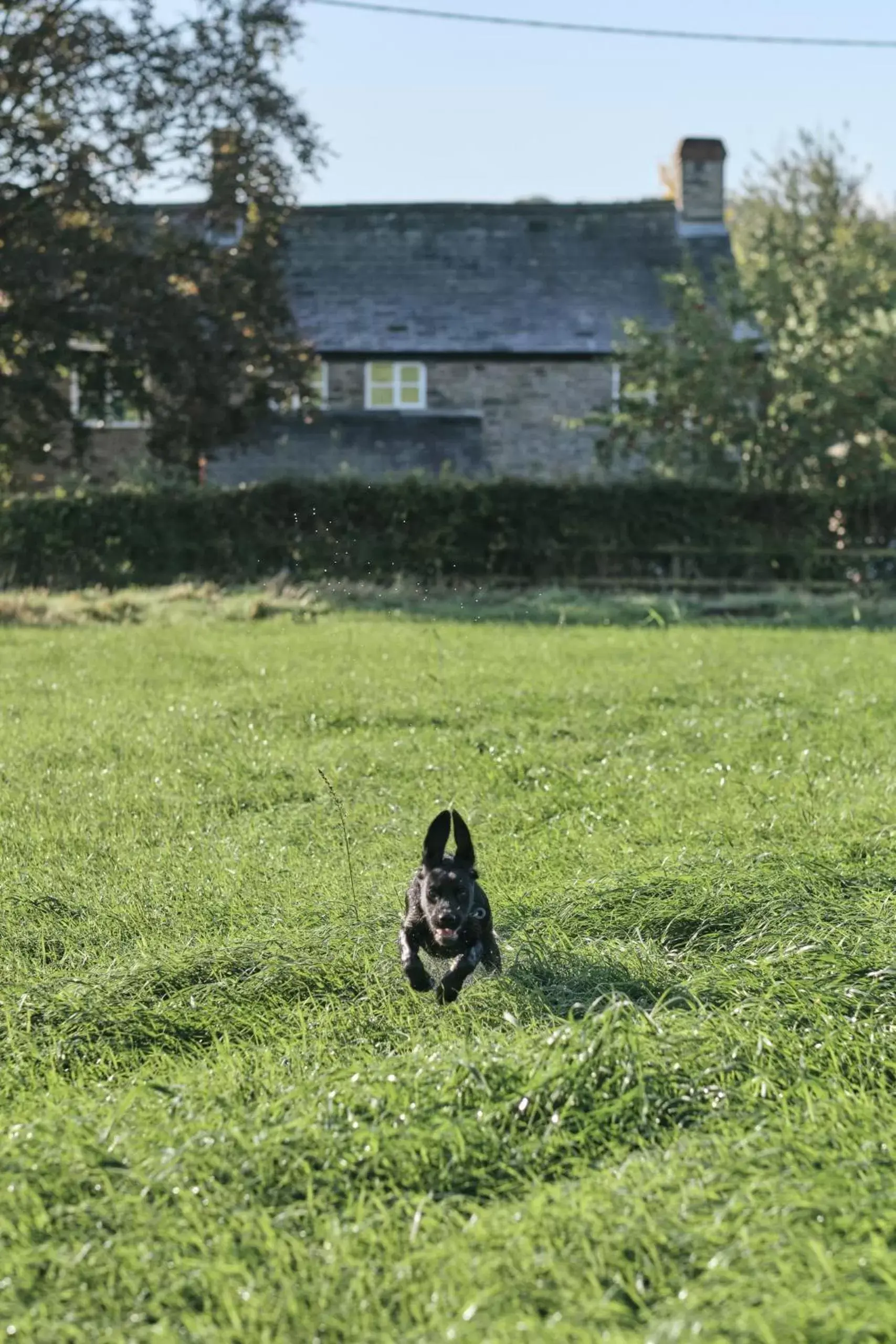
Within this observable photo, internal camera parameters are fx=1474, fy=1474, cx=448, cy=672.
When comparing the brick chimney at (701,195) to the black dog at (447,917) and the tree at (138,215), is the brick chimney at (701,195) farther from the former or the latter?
the black dog at (447,917)

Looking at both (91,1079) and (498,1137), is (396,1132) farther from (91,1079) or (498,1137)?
(91,1079)

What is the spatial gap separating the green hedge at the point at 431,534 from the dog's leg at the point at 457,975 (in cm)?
1872

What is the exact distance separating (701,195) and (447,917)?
40.0 meters

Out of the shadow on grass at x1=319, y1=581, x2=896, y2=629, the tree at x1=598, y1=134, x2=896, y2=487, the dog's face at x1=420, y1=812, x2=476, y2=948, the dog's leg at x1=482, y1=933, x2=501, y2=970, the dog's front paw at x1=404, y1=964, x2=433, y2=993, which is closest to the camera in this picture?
the dog's face at x1=420, y1=812, x2=476, y2=948

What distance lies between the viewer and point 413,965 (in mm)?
4535

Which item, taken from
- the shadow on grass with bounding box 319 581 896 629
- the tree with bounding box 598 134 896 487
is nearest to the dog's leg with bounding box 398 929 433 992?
the shadow on grass with bounding box 319 581 896 629

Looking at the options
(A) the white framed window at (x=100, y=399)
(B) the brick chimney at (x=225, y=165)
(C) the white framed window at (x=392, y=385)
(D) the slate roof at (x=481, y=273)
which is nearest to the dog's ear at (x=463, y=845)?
(A) the white framed window at (x=100, y=399)

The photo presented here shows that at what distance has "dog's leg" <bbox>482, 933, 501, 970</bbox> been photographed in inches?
183

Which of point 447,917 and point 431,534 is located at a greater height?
point 431,534

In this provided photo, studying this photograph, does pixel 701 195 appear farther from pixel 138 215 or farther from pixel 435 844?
pixel 435 844

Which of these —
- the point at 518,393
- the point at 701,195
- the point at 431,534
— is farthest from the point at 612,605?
the point at 701,195

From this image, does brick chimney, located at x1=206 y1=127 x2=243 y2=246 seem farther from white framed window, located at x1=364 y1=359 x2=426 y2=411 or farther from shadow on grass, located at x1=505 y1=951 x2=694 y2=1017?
shadow on grass, located at x1=505 y1=951 x2=694 y2=1017

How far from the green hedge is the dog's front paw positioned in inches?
736

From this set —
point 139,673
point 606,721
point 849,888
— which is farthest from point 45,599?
point 849,888
